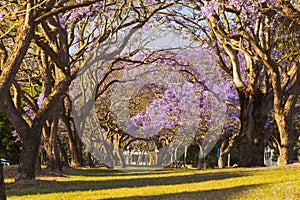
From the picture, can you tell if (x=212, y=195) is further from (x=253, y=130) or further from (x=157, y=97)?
(x=157, y=97)

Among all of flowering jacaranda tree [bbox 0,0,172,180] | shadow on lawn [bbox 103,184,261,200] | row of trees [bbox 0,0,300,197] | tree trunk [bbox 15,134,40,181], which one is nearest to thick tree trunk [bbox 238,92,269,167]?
row of trees [bbox 0,0,300,197]

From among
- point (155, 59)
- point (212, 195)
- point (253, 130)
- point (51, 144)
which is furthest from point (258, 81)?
point (212, 195)

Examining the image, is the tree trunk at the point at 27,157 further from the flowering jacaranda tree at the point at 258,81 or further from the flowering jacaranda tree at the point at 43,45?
the flowering jacaranda tree at the point at 258,81

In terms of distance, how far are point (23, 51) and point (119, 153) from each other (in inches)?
1702

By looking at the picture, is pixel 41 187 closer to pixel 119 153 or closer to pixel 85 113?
pixel 85 113

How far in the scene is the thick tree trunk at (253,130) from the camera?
24.3 m

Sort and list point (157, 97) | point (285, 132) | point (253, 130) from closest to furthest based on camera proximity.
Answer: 1. point (285, 132)
2. point (253, 130)
3. point (157, 97)

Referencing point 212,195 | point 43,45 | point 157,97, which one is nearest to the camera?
point 212,195

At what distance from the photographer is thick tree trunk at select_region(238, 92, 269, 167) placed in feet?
79.6

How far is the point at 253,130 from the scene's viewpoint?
24.4 metres

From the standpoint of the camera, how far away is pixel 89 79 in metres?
35.2

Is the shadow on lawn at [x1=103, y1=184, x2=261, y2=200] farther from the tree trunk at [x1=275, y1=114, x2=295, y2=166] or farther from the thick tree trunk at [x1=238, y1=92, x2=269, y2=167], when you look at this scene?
the thick tree trunk at [x1=238, y1=92, x2=269, y2=167]

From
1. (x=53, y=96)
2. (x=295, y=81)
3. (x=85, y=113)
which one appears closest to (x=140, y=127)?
(x=85, y=113)

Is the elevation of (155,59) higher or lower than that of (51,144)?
higher
